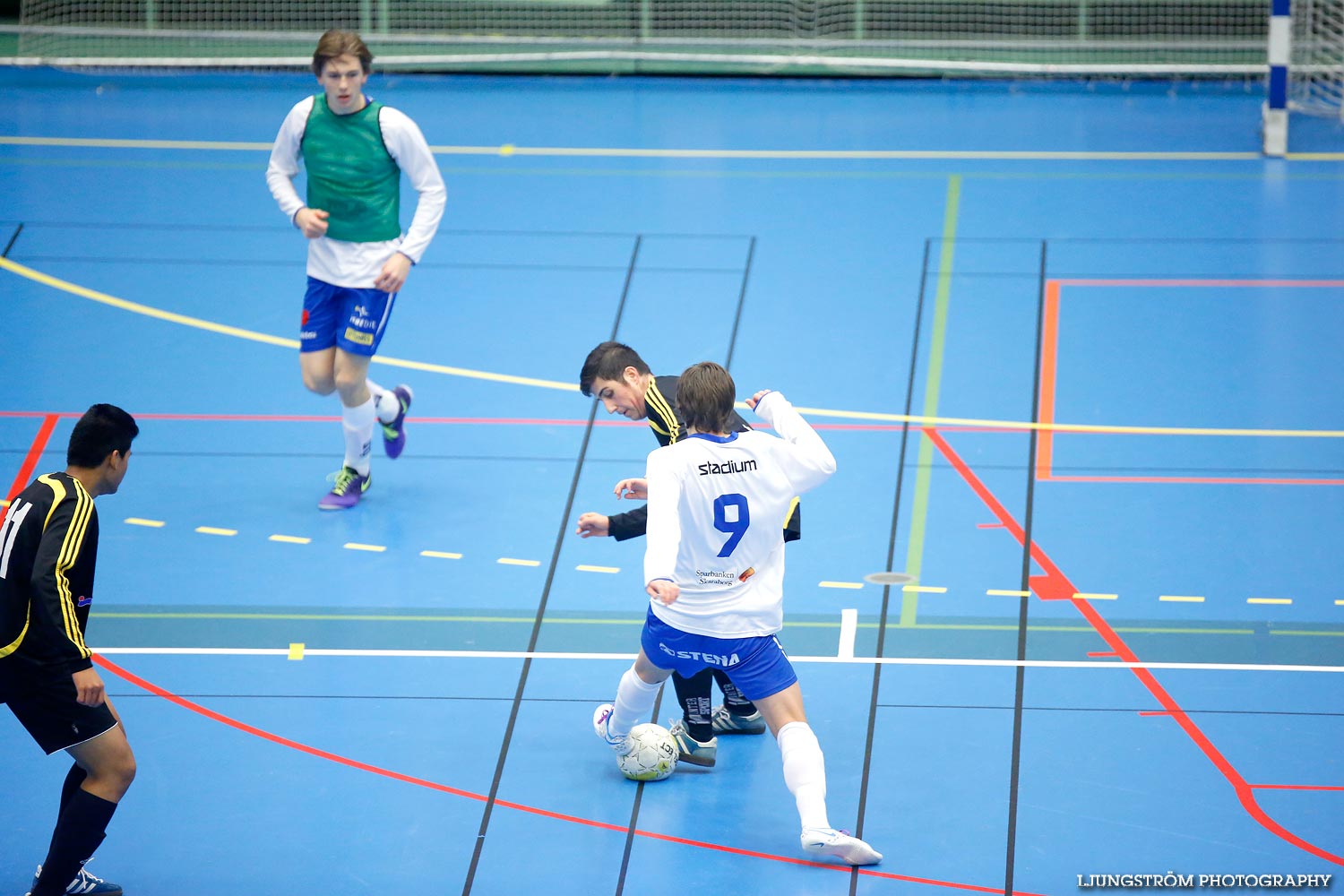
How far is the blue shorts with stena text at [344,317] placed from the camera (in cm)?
854

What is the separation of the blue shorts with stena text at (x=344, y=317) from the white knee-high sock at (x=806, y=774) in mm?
3779

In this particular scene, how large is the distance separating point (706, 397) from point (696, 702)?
62.8 inches

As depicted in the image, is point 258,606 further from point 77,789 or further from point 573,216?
point 573,216

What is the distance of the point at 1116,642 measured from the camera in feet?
24.3

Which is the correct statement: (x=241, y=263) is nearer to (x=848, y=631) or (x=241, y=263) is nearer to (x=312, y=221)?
(x=312, y=221)

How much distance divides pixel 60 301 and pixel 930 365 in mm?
6140

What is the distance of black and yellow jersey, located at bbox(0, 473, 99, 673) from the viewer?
5027 millimetres

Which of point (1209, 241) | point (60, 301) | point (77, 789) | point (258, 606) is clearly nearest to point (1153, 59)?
point (1209, 241)

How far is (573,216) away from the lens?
12.9m

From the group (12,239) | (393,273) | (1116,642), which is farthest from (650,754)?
(12,239)

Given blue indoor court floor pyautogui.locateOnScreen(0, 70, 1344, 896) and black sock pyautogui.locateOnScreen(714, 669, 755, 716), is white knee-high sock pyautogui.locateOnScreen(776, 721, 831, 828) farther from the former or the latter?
black sock pyautogui.locateOnScreen(714, 669, 755, 716)

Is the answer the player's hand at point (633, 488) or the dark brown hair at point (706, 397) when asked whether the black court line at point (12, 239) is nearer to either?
the player's hand at point (633, 488)

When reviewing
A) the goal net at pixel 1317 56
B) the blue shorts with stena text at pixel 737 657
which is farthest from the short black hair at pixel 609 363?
the goal net at pixel 1317 56

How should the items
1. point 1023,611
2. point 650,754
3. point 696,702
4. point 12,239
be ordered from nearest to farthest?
point 650,754 < point 696,702 < point 1023,611 < point 12,239
